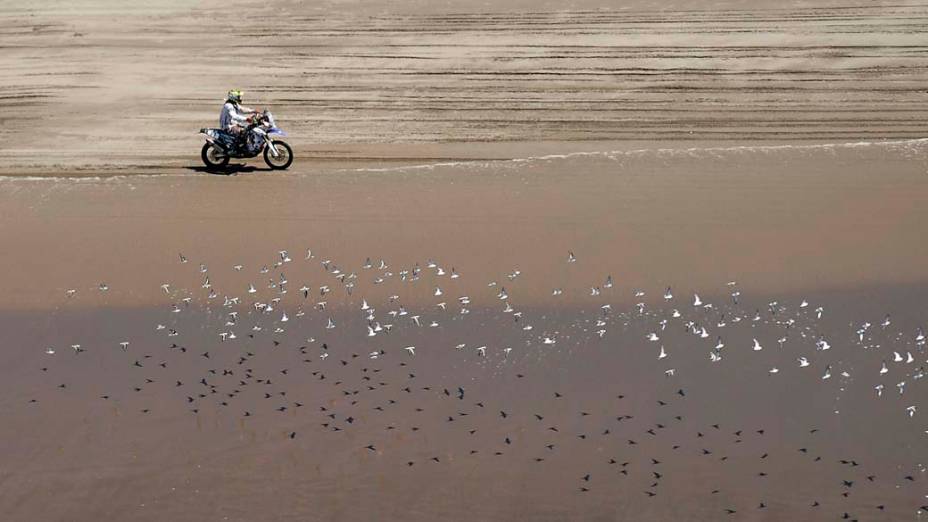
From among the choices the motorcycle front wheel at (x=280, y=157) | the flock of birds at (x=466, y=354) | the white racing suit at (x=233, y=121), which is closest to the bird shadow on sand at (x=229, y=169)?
the motorcycle front wheel at (x=280, y=157)

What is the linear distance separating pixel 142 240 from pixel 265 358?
3.53m

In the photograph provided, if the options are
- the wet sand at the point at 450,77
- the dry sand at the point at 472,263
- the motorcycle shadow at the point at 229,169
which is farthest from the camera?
the wet sand at the point at 450,77

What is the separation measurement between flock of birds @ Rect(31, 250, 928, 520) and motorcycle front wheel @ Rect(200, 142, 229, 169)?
3.65m

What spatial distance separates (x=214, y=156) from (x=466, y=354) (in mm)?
6660

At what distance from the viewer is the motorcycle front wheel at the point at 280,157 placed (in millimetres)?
16922

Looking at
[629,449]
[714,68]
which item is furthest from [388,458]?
[714,68]

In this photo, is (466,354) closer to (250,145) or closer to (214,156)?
(250,145)

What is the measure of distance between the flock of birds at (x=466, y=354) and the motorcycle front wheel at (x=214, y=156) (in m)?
3.65

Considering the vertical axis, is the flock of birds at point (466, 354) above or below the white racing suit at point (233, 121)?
below

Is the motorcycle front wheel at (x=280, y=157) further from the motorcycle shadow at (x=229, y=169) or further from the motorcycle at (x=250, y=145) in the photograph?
the motorcycle shadow at (x=229, y=169)

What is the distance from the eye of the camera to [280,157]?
1698 cm

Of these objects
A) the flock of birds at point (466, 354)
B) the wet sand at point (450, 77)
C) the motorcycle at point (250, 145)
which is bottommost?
the flock of birds at point (466, 354)

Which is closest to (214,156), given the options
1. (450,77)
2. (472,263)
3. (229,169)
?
(229,169)

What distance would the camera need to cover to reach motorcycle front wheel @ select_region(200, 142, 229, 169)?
56.2 feet
